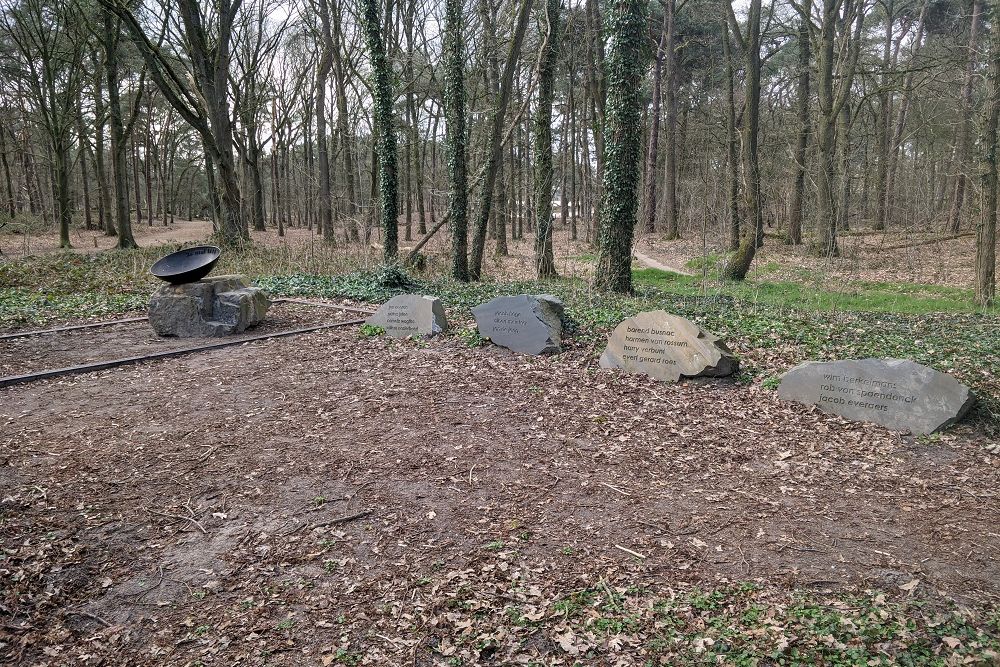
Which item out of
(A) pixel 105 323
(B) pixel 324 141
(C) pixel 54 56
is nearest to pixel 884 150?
(B) pixel 324 141

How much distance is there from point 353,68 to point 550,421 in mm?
16921

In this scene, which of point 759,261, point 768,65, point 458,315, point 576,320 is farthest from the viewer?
point 768,65

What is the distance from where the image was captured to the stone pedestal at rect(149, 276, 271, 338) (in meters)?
8.81

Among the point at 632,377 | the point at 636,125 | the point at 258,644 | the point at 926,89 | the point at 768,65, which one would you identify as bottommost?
the point at 258,644

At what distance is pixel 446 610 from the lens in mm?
3064

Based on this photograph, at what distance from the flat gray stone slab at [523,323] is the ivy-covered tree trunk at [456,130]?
546cm

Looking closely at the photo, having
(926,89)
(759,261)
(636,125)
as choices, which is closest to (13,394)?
(636,125)

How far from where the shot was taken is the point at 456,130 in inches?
495

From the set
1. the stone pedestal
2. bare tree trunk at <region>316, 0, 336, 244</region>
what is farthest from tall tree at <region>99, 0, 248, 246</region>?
the stone pedestal

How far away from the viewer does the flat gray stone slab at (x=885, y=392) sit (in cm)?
512

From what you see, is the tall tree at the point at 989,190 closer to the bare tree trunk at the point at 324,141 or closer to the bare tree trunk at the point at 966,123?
the bare tree trunk at the point at 966,123

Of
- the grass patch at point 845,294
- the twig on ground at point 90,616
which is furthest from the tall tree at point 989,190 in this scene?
the twig on ground at point 90,616

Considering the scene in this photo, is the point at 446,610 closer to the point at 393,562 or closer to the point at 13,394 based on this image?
the point at 393,562

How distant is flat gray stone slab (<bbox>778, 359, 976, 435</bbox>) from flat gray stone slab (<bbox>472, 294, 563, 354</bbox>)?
9.07ft
